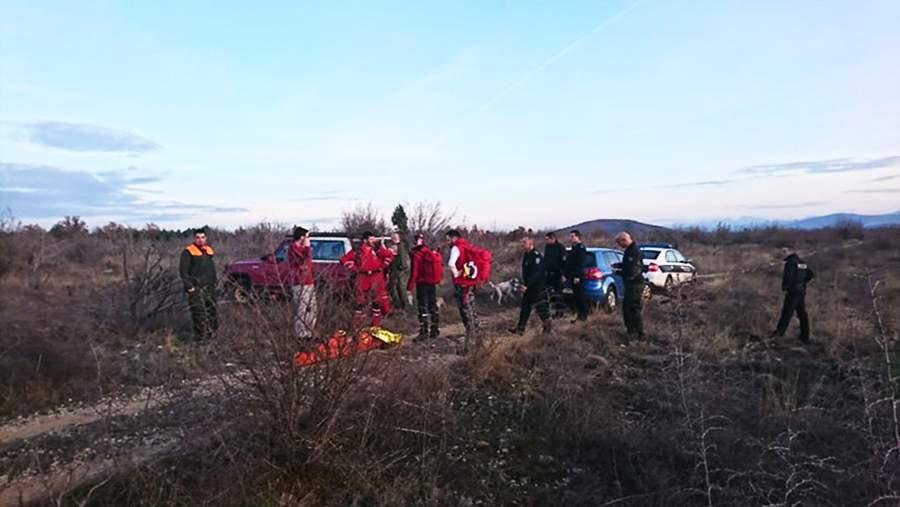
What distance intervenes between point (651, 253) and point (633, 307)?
9.09 m

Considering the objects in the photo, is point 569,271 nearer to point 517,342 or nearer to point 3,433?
point 517,342

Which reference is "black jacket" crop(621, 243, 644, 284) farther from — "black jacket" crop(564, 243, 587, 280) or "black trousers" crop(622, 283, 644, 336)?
"black jacket" crop(564, 243, 587, 280)

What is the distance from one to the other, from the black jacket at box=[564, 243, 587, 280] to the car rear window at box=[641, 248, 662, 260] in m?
8.11

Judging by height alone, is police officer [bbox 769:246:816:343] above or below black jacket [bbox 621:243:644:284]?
below

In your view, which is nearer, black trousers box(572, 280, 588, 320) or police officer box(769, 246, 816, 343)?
police officer box(769, 246, 816, 343)

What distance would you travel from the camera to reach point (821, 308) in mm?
16062

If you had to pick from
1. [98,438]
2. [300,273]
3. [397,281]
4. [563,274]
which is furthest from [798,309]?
[98,438]

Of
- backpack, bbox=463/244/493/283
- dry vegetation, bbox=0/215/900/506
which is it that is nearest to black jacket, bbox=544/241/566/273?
dry vegetation, bbox=0/215/900/506

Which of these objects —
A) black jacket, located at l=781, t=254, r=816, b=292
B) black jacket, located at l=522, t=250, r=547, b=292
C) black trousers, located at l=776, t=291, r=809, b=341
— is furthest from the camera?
black trousers, located at l=776, t=291, r=809, b=341

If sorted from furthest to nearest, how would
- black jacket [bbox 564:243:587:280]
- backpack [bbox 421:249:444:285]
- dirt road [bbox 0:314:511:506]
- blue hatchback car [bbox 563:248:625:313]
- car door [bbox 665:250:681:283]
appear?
car door [bbox 665:250:681:283]
blue hatchback car [bbox 563:248:625:313]
black jacket [bbox 564:243:587:280]
backpack [bbox 421:249:444:285]
dirt road [bbox 0:314:511:506]

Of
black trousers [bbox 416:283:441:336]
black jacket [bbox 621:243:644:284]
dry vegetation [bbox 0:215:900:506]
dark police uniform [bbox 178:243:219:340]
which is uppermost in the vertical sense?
dark police uniform [bbox 178:243:219:340]

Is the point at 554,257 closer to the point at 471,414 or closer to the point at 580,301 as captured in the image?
the point at 580,301

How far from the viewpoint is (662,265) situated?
1981 centimetres

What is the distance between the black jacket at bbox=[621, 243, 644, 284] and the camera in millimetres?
11062
